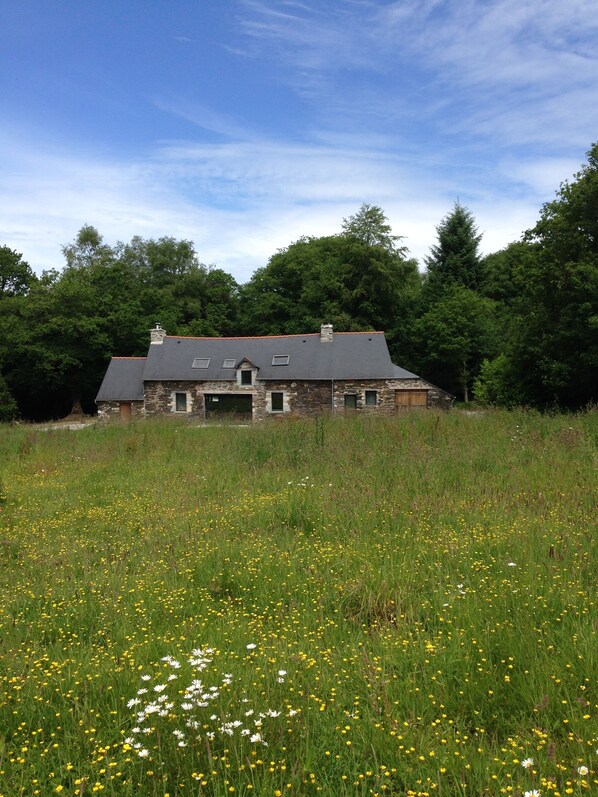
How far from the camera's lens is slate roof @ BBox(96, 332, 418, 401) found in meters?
32.3

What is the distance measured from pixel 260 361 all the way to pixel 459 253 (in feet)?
76.5

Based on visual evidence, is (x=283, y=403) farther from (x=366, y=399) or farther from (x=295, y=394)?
(x=366, y=399)

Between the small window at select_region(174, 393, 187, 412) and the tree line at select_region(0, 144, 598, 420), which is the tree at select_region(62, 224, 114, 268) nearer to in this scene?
the tree line at select_region(0, 144, 598, 420)

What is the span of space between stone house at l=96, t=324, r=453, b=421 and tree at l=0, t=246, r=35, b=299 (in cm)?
2110

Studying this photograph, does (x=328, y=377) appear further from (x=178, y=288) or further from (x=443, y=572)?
(x=443, y=572)

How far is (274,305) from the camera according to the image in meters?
47.3

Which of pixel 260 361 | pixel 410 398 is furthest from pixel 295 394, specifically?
pixel 410 398

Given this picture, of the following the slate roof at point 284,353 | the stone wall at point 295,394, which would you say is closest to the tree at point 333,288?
the slate roof at point 284,353

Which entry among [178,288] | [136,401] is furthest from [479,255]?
[136,401]

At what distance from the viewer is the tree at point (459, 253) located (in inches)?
1817

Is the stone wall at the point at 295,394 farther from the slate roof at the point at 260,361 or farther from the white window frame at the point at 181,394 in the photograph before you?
the slate roof at the point at 260,361

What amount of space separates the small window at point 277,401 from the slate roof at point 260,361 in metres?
1.08

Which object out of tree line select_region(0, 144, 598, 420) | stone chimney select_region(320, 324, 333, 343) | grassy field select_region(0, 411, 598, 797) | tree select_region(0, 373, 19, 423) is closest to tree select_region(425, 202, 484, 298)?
tree line select_region(0, 144, 598, 420)

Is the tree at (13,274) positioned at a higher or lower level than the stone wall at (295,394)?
Answer: higher
